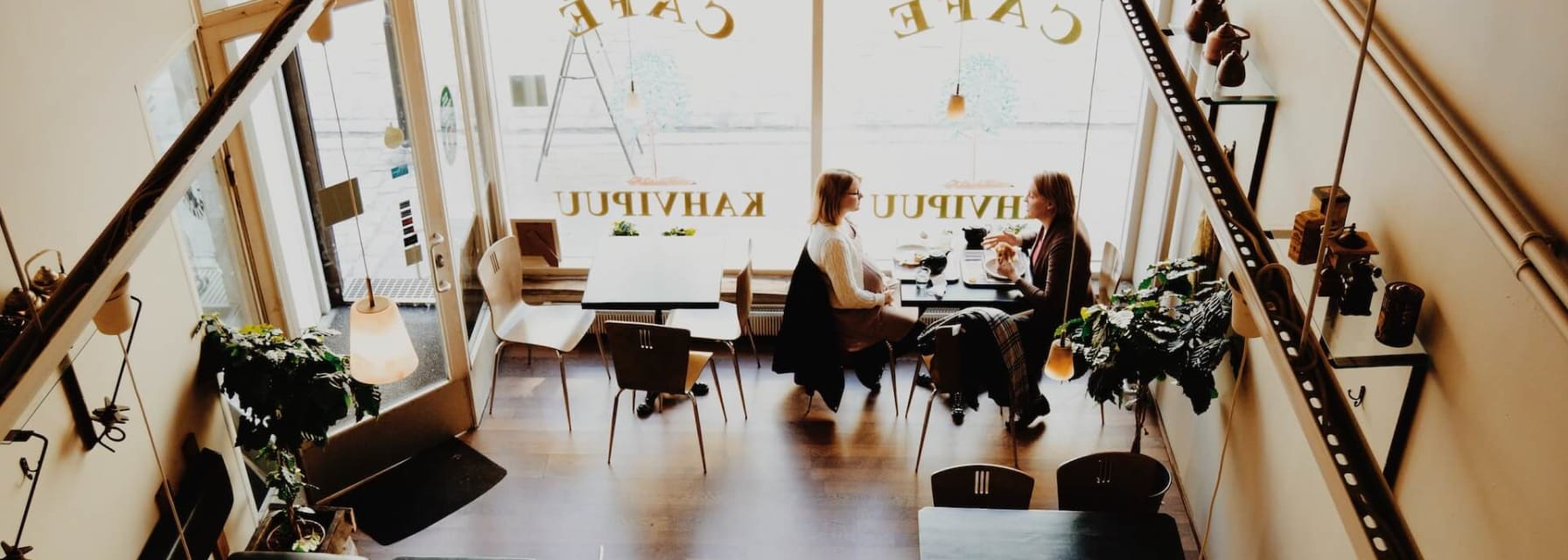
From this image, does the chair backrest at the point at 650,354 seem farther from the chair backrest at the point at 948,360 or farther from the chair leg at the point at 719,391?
the chair backrest at the point at 948,360

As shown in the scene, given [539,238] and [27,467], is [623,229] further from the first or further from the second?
[27,467]

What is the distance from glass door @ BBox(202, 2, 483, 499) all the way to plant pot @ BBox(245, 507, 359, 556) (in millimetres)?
533

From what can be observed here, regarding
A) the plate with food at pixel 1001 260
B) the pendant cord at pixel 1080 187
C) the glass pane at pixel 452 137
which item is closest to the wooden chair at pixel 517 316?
the glass pane at pixel 452 137

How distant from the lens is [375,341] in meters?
3.46

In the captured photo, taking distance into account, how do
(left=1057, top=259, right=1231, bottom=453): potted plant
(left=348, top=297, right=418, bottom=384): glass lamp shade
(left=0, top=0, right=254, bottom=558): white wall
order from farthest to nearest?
(left=1057, top=259, right=1231, bottom=453): potted plant < (left=348, top=297, right=418, bottom=384): glass lamp shade < (left=0, top=0, right=254, bottom=558): white wall

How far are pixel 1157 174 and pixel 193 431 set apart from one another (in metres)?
4.90

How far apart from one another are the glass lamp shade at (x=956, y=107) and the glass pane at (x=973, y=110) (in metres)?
0.03

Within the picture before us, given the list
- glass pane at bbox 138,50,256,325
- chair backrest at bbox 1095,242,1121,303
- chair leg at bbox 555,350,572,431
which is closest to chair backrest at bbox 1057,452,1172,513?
chair backrest at bbox 1095,242,1121,303

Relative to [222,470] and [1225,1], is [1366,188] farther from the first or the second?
[222,470]

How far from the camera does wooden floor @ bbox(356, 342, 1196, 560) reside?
4824 millimetres

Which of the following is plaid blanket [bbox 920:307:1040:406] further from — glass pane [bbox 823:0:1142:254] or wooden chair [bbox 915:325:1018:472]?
glass pane [bbox 823:0:1142:254]

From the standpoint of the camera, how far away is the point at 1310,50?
141 inches

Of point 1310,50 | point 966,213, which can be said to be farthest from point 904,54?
point 1310,50

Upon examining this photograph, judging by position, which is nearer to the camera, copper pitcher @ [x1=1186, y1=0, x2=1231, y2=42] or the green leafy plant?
copper pitcher @ [x1=1186, y1=0, x2=1231, y2=42]
